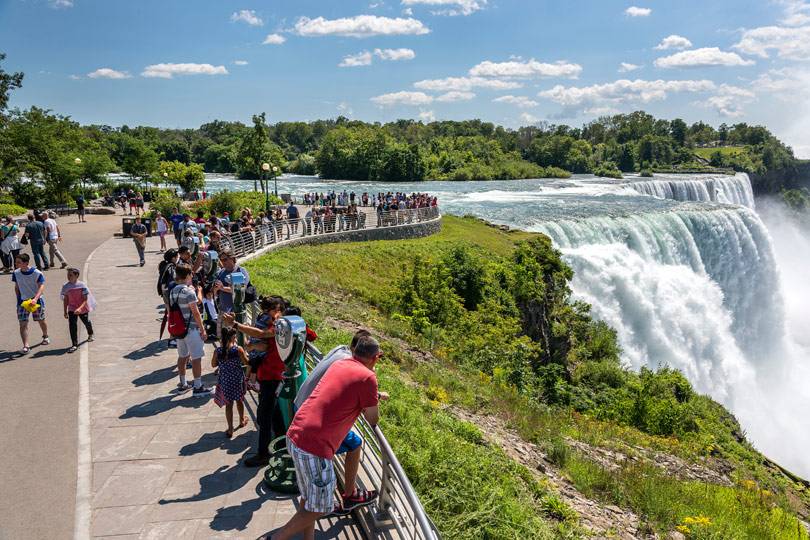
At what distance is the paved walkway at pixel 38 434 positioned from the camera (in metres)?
4.79

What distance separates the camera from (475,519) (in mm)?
5238

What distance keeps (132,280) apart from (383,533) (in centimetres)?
1351

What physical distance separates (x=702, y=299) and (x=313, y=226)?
23928mm

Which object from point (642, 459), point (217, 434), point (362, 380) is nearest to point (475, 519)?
point (362, 380)

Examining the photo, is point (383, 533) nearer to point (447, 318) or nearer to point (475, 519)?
point (475, 519)

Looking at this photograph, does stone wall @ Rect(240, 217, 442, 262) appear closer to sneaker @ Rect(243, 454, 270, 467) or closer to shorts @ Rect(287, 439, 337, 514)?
sneaker @ Rect(243, 454, 270, 467)

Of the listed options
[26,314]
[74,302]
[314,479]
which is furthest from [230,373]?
[26,314]

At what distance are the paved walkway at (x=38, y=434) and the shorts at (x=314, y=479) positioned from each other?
236cm

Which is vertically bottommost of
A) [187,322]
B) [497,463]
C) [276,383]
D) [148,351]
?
[497,463]

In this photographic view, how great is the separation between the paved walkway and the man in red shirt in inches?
95.2

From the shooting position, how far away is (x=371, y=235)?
26.8 metres

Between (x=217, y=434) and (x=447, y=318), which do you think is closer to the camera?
(x=217, y=434)

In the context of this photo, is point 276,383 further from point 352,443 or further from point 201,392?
point 201,392

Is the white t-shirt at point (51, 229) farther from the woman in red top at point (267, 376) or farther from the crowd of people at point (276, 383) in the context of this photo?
the woman in red top at point (267, 376)
